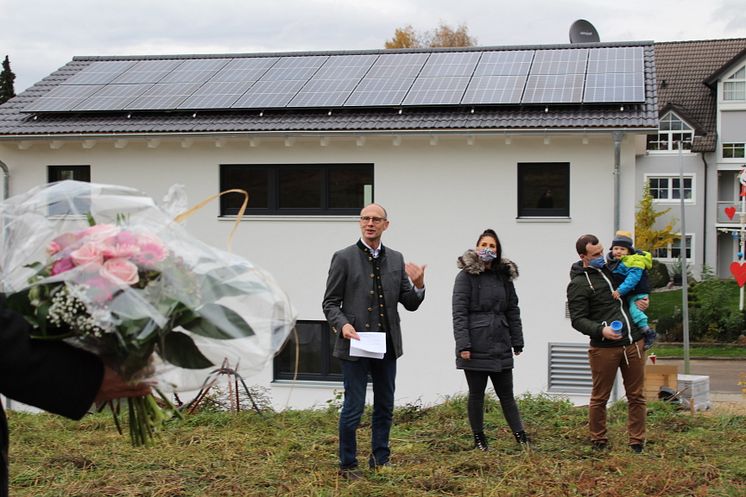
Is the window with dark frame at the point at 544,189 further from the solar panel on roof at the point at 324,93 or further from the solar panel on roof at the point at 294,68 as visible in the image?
the solar panel on roof at the point at 294,68

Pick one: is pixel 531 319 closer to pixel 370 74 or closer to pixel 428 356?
pixel 428 356

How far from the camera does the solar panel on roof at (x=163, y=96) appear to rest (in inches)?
604

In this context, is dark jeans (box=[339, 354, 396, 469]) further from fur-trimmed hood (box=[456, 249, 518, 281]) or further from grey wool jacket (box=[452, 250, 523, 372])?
fur-trimmed hood (box=[456, 249, 518, 281])

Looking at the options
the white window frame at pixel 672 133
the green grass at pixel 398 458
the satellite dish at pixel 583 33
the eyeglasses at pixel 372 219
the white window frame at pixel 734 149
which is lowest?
the green grass at pixel 398 458

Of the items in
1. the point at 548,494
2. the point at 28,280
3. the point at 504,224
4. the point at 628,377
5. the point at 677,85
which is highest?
the point at 677,85

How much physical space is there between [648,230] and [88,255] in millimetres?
35835

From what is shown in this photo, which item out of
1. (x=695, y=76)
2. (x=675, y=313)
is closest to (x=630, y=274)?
(x=675, y=313)

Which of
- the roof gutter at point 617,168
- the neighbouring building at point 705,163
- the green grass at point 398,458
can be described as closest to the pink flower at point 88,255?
the green grass at point 398,458

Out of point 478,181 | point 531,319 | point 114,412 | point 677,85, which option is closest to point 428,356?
point 531,319

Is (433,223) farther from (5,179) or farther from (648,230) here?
(648,230)

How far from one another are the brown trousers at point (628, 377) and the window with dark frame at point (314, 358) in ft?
23.8

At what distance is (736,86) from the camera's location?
3975 centimetres

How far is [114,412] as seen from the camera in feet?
10.9

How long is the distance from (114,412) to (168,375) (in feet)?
1.71
